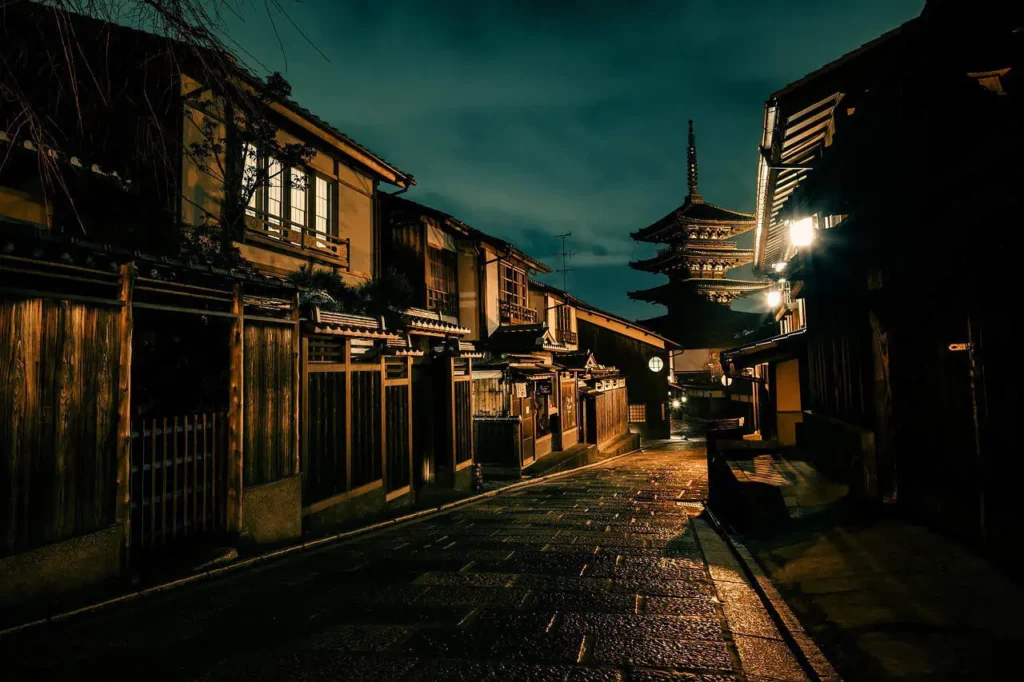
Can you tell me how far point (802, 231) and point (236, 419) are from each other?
13.5 m

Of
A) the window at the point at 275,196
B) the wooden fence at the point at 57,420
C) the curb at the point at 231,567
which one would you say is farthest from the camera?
the window at the point at 275,196

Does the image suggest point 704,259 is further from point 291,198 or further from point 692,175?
point 291,198

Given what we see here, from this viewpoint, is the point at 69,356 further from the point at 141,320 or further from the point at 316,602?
the point at 316,602

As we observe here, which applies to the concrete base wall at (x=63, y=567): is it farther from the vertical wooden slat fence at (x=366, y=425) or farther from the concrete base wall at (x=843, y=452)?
the concrete base wall at (x=843, y=452)

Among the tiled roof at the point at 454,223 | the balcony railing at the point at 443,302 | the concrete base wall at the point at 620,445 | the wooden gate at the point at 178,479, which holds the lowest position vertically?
the concrete base wall at the point at 620,445

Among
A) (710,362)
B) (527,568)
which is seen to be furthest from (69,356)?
(710,362)

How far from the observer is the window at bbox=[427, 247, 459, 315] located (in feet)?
69.5

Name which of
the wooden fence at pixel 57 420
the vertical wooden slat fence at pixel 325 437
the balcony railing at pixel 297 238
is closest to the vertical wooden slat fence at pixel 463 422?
the vertical wooden slat fence at pixel 325 437

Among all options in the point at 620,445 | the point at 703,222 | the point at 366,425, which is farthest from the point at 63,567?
the point at 703,222

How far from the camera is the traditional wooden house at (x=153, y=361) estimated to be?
5.18 meters

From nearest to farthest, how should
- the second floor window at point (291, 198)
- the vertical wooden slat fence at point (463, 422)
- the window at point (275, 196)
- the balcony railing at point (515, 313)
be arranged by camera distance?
the second floor window at point (291, 198) < the window at point (275, 196) < the vertical wooden slat fence at point (463, 422) < the balcony railing at point (515, 313)

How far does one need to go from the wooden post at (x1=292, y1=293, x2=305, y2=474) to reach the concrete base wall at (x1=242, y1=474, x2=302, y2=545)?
341 millimetres

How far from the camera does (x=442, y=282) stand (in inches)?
874

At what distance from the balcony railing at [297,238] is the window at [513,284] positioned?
11027 millimetres
